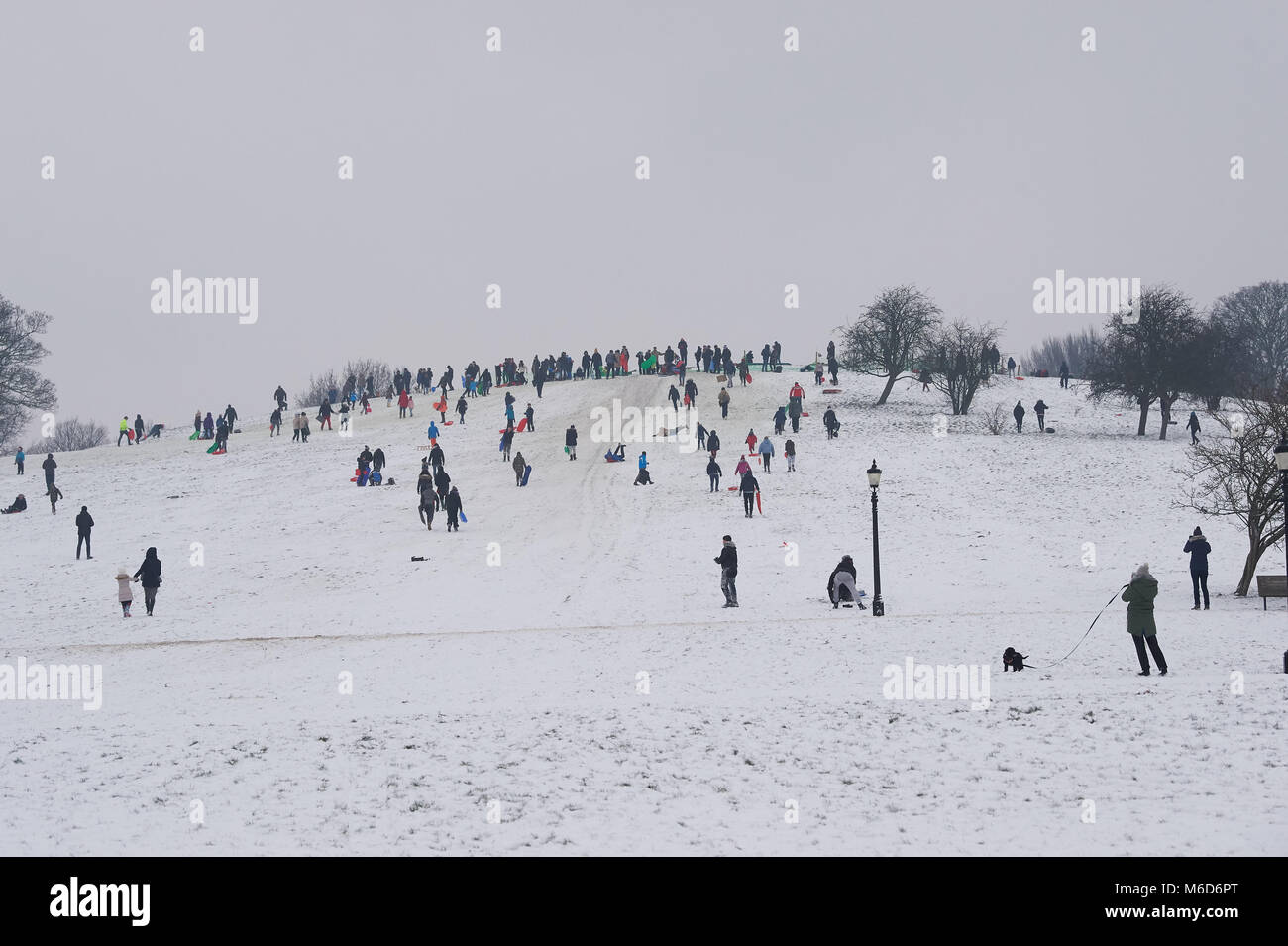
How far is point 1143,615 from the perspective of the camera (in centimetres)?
1420

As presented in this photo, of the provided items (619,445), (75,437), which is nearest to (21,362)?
(619,445)

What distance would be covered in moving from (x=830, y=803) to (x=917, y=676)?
226 inches

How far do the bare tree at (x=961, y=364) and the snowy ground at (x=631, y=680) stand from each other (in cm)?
1496

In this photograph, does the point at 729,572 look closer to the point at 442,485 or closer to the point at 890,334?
the point at 442,485

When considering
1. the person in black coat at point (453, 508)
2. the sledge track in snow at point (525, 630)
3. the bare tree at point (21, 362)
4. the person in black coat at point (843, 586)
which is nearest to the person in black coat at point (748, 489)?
the person in black coat at point (453, 508)

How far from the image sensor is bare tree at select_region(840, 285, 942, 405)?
180ft

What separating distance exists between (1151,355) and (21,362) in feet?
206

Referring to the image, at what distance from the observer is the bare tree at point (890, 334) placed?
54.9 metres

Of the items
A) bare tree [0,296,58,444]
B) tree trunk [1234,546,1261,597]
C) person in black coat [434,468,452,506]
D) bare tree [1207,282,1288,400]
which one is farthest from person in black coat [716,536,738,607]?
bare tree [1207,282,1288,400]

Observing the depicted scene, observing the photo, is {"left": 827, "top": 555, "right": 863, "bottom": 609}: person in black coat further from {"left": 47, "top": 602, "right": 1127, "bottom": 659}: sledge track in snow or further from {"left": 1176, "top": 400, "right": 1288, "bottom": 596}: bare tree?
{"left": 1176, "top": 400, "right": 1288, "bottom": 596}: bare tree

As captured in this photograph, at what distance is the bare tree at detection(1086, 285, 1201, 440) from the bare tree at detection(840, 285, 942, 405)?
9018mm
